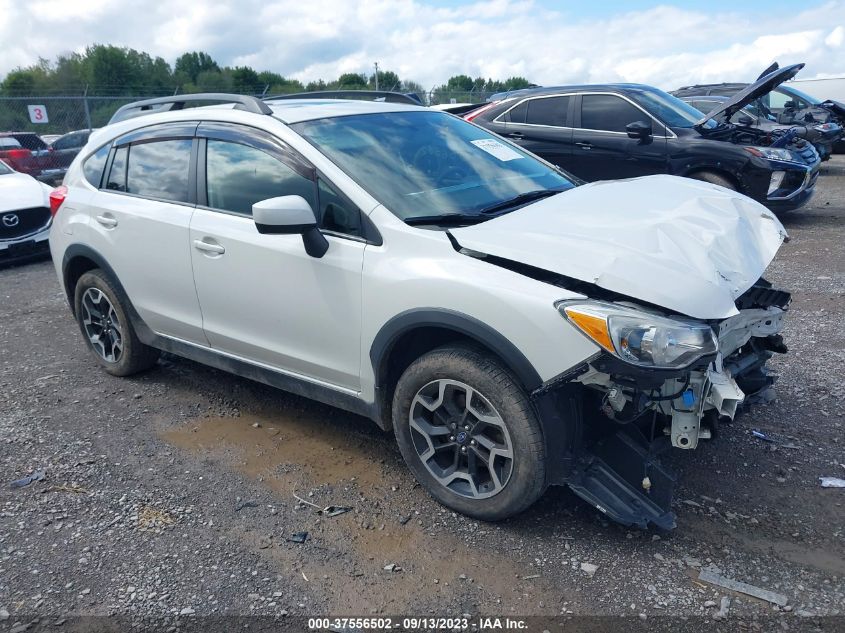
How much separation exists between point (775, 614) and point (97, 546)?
2818mm

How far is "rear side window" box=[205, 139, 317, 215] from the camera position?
3.59 m

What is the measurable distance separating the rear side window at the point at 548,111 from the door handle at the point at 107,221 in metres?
6.27

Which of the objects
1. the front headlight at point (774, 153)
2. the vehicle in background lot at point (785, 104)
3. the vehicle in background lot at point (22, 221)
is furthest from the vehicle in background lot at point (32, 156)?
the vehicle in background lot at point (785, 104)

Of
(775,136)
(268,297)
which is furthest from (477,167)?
(775,136)

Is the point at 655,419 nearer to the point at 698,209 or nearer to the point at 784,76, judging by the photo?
the point at 698,209

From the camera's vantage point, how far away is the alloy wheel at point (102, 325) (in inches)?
193

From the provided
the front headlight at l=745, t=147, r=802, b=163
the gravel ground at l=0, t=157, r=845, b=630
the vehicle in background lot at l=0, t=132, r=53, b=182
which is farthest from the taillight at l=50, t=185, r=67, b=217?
the vehicle in background lot at l=0, t=132, r=53, b=182

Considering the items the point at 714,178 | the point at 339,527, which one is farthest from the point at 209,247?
the point at 714,178

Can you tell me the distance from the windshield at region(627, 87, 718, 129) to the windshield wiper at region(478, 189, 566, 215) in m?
5.66

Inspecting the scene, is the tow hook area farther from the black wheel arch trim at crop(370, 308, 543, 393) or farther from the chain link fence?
the chain link fence

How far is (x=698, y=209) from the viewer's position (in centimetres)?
341

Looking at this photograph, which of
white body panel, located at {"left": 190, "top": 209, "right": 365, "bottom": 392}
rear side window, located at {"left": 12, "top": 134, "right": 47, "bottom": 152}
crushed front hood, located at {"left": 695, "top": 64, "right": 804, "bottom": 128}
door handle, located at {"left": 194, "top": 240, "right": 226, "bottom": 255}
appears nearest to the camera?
white body panel, located at {"left": 190, "top": 209, "right": 365, "bottom": 392}

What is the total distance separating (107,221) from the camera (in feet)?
15.0

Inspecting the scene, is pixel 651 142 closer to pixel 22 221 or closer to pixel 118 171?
pixel 118 171
